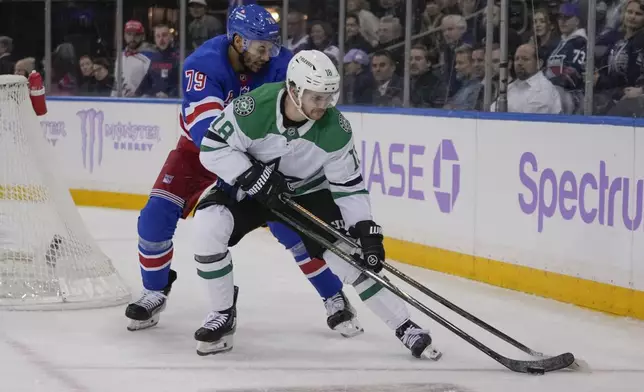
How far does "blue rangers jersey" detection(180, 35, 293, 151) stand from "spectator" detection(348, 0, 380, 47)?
2378mm

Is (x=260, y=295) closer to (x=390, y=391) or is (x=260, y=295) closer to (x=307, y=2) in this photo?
(x=390, y=391)

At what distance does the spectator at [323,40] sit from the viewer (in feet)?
23.0

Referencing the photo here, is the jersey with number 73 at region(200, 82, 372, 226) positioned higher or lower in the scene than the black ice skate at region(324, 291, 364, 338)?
higher

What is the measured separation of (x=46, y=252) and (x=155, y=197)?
653mm

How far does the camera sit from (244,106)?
3.80 m

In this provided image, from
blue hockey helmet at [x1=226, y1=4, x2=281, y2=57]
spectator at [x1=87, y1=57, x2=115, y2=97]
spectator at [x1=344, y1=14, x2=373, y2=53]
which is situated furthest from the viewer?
spectator at [x1=87, y1=57, x2=115, y2=97]

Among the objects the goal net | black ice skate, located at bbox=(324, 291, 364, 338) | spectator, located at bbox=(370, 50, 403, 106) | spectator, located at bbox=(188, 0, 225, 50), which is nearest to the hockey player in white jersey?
black ice skate, located at bbox=(324, 291, 364, 338)

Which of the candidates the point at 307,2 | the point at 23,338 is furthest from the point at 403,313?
the point at 307,2

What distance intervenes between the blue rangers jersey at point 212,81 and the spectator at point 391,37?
2.19 meters

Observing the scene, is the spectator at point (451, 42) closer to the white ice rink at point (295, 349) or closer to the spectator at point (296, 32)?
the white ice rink at point (295, 349)

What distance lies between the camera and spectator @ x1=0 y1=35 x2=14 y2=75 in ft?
29.8

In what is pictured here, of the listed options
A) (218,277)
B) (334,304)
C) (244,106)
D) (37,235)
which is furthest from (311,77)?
(37,235)

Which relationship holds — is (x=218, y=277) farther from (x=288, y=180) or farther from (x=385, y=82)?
(x=385, y=82)

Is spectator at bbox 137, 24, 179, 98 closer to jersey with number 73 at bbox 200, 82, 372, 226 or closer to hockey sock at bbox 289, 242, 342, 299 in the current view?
hockey sock at bbox 289, 242, 342, 299
